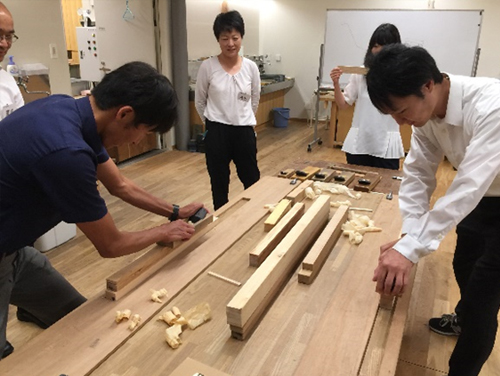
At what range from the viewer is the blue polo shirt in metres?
1.06

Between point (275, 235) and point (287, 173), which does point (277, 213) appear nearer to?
point (275, 235)

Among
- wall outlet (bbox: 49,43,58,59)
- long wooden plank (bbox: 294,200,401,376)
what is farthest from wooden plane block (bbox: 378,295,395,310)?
wall outlet (bbox: 49,43,58,59)

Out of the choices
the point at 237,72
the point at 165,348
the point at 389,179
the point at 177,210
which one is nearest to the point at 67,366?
the point at 165,348

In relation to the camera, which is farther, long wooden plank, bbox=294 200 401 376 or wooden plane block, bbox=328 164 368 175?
wooden plane block, bbox=328 164 368 175

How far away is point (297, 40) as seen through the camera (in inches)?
302

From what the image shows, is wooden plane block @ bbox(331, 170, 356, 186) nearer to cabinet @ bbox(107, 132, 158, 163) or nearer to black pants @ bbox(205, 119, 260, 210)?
black pants @ bbox(205, 119, 260, 210)

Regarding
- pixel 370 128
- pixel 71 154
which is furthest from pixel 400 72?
pixel 370 128

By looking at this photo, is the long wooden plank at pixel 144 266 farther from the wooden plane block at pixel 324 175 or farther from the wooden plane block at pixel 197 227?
the wooden plane block at pixel 324 175

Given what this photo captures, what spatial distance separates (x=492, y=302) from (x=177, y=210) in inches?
47.7

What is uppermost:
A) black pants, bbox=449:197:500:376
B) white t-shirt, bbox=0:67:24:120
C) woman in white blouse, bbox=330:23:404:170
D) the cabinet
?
white t-shirt, bbox=0:67:24:120

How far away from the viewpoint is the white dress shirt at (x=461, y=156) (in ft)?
3.85

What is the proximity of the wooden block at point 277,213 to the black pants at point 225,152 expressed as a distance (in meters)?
1.13

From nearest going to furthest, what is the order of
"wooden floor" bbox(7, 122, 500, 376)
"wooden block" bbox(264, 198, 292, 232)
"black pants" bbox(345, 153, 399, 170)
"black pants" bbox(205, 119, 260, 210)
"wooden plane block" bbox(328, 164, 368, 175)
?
"wooden block" bbox(264, 198, 292, 232)
"wooden floor" bbox(7, 122, 500, 376)
"wooden plane block" bbox(328, 164, 368, 175)
"black pants" bbox(345, 153, 399, 170)
"black pants" bbox(205, 119, 260, 210)

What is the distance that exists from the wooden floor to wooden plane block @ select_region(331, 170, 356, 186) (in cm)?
83
